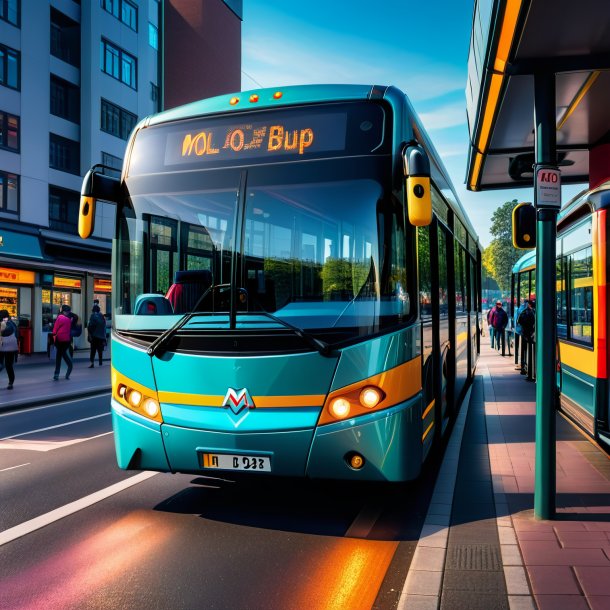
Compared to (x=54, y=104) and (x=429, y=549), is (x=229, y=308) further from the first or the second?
(x=54, y=104)

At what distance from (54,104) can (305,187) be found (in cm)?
2730

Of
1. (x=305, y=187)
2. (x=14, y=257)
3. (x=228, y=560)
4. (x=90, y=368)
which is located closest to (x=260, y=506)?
(x=228, y=560)

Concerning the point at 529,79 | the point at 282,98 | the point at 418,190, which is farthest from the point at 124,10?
the point at 418,190

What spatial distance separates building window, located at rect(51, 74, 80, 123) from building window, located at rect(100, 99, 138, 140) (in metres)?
1.37

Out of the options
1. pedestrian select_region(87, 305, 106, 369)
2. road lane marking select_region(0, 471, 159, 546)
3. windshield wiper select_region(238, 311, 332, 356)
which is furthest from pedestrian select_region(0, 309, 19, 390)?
windshield wiper select_region(238, 311, 332, 356)

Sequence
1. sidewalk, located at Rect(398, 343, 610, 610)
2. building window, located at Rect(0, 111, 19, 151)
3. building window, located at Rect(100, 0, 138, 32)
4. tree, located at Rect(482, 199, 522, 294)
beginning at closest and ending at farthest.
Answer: sidewalk, located at Rect(398, 343, 610, 610)
building window, located at Rect(0, 111, 19, 151)
building window, located at Rect(100, 0, 138, 32)
tree, located at Rect(482, 199, 522, 294)

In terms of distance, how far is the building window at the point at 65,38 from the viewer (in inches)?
1148

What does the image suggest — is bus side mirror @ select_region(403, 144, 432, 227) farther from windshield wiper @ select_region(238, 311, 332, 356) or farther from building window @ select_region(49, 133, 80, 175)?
building window @ select_region(49, 133, 80, 175)

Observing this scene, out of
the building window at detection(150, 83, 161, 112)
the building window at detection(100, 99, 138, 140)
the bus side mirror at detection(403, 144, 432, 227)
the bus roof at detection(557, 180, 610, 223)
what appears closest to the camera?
the bus side mirror at detection(403, 144, 432, 227)

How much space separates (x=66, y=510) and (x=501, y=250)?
10549 centimetres

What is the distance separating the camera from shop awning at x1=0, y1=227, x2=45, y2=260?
950 inches

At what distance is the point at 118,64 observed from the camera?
32594mm

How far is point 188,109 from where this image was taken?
5789 mm

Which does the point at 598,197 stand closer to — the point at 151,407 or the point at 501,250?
the point at 151,407
